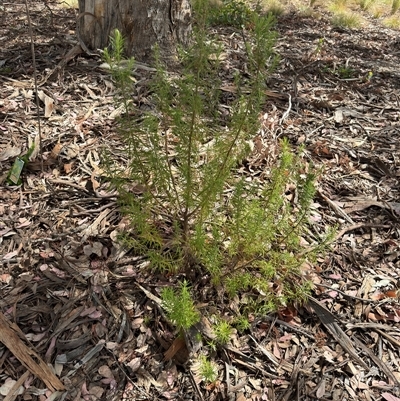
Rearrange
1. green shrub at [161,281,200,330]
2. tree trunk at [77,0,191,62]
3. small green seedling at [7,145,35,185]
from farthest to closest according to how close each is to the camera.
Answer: tree trunk at [77,0,191,62] → small green seedling at [7,145,35,185] → green shrub at [161,281,200,330]

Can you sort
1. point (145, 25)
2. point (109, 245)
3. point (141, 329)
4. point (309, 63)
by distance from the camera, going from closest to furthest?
1. point (141, 329)
2. point (109, 245)
3. point (145, 25)
4. point (309, 63)

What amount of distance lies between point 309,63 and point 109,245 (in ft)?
10.9

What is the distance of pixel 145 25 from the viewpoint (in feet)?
12.7

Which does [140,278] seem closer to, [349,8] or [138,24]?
[138,24]

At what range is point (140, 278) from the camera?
2273 mm

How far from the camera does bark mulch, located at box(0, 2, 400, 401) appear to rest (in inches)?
76.6

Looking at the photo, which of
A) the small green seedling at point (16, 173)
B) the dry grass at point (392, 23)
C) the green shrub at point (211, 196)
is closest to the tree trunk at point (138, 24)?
the small green seedling at point (16, 173)

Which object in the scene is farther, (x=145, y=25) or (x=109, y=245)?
(x=145, y=25)

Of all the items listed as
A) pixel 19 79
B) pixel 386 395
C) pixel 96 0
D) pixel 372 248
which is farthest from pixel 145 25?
pixel 386 395

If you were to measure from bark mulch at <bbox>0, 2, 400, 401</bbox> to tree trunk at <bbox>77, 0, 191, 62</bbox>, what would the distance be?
334mm

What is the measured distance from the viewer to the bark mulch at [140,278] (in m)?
1.95

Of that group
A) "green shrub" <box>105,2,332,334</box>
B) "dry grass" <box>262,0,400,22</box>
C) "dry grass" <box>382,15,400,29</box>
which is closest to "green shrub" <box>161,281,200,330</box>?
"green shrub" <box>105,2,332,334</box>

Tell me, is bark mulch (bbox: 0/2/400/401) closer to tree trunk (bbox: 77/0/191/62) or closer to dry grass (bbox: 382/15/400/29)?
tree trunk (bbox: 77/0/191/62)

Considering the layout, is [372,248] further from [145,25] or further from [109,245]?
[145,25]
